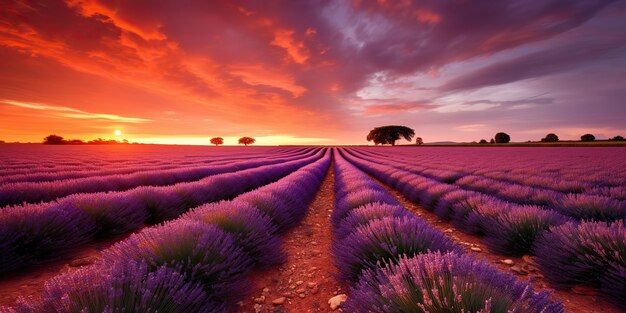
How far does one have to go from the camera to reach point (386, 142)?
7762 cm

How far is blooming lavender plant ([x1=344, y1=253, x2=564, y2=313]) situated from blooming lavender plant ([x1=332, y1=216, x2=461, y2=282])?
1.88 feet

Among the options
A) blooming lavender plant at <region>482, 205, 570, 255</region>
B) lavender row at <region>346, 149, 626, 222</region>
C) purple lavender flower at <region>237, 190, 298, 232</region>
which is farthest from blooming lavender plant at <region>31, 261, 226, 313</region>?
lavender row at <region>346, 149, 626, 222</region>

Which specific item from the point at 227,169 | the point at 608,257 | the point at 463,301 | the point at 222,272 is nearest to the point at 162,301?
the point at 222,272

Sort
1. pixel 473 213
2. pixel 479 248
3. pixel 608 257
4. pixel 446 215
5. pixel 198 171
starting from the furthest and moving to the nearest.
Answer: pixel 198 171, pixel 446 215, pixel 473 213, pixel 479 248, pixel 608 257

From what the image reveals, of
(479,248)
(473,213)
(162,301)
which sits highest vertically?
(162,301)

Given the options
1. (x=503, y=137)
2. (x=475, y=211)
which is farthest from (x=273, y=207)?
(x=503, y=137)

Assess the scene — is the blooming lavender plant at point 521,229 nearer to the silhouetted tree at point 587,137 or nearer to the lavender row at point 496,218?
the lavender row at point 496,218

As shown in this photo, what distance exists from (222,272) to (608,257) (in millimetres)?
3481

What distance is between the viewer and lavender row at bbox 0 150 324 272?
2.65 m

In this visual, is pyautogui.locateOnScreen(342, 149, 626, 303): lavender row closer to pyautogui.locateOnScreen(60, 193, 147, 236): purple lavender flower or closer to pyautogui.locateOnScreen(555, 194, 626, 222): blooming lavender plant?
pyautogui.locateOnScreen(555, 194, 626, 222): blooming lavender plant

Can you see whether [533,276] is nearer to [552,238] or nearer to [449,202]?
[552,238]

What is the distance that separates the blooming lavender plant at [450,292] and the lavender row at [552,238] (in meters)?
1.61

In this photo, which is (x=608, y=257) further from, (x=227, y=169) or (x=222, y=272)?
(x=227, y=169)

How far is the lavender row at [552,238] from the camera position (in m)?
2.26
